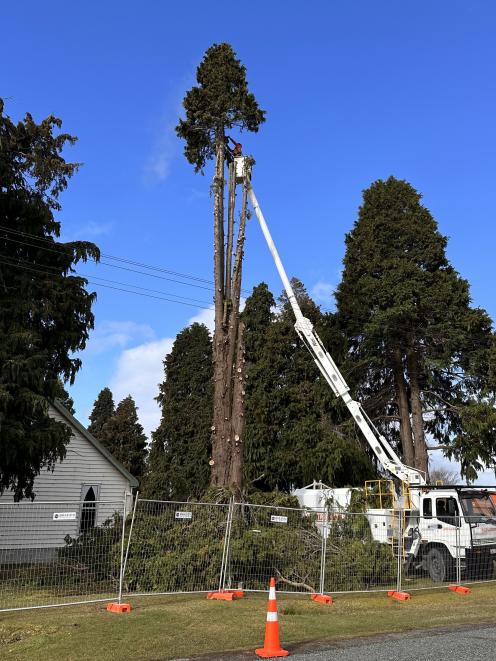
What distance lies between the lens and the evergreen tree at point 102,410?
6316 centimetres

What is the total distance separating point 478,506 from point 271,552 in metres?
6.83

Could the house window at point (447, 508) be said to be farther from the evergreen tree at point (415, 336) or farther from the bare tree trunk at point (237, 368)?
the evergreen tree at point (415, 336)

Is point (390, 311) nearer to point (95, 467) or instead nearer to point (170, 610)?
point (95, 467)

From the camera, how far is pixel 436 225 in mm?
27656

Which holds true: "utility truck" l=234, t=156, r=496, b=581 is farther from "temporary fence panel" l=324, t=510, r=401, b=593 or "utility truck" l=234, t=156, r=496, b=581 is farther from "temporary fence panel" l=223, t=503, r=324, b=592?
"temporary fence panel" l=223, t=503, r=324, b=592

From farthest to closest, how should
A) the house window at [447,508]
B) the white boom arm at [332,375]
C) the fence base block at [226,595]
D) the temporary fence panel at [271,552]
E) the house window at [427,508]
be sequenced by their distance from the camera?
1. the white boom arm at [332,375]
2. the house window at [427,508]
3. the house window at [447,508]
4. the temporary fence panel at [271,552]
5. the fence base block at [226,595]

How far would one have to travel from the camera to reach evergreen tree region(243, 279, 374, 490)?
88.2 ft

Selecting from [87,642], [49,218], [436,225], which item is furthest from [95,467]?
[436,225]

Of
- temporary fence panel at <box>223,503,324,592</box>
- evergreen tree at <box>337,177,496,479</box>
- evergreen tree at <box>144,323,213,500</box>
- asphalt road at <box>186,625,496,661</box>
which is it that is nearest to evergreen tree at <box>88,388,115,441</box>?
evergreen tree at <box>144,323,213,500</box>

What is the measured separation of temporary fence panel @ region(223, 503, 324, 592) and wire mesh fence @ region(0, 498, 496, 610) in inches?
0.8

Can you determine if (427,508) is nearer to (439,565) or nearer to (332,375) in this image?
(439,565)

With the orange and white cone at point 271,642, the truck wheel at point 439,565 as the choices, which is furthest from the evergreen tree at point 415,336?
the orange and white cone at point 271,642

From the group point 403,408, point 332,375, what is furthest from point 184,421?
point 332,375

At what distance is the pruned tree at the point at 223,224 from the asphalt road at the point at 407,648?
678cm
